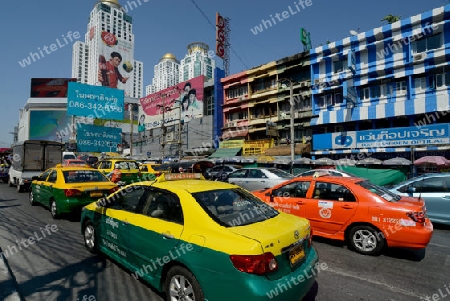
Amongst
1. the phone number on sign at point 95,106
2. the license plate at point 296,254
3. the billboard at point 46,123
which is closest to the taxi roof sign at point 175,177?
the license plate at point 296,254

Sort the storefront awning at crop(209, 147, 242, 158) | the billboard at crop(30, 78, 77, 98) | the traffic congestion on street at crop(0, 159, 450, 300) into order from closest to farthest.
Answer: the traffic congestion on street at crop(0, 159, 450, 300) → the storefront awning at crop(209, 147, 242, 158) → the billboard at crop(30, 78, 77, 98)

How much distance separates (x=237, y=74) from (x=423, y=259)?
2968 cm

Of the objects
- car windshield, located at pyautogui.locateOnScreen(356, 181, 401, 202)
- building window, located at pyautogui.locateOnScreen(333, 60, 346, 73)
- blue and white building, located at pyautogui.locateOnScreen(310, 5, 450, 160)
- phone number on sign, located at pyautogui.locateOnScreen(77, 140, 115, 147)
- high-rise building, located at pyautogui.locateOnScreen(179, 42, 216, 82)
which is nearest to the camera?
car windshield, located at pyautogui.locateOnScreen(356, 181, 401, 202)

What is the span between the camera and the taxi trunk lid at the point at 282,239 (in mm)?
2858

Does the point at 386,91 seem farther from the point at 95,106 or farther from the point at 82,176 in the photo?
the point at 95,106

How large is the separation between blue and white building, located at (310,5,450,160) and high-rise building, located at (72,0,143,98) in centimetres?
10429

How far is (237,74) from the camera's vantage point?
107 ft

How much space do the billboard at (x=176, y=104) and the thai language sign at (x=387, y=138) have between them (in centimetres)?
1740

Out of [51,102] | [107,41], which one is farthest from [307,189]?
[107,41]

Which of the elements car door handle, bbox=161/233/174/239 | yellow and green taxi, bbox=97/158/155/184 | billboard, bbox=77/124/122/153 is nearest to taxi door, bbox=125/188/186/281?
car door handle, bbox=161/233/174/239

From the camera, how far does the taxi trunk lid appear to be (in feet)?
9.38

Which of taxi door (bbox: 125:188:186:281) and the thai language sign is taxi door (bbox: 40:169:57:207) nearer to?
taxi door (bbox: 125:188:186:281)

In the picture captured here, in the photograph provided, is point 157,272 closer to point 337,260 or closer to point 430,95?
point 337,260

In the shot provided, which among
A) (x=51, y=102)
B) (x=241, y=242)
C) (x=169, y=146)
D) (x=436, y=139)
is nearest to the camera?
(x=241, y=242)
